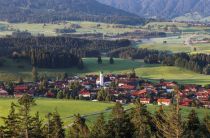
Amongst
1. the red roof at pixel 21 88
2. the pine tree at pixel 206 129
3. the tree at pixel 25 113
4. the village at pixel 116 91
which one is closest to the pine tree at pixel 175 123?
the tree at pixel 25 113

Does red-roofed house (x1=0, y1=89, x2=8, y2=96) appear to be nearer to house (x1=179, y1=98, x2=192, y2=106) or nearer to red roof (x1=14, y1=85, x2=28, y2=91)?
red roof (x1=14, y1=85, x2=28, y2=91)

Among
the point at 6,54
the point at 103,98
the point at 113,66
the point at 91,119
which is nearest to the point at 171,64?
the point at 113,66

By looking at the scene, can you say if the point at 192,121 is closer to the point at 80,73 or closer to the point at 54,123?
the point at 54,123

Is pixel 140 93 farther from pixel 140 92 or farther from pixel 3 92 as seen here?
pixel 3 92

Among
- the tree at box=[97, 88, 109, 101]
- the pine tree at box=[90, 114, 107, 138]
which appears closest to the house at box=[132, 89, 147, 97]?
the tree at box=[97, 88, 109, 101]

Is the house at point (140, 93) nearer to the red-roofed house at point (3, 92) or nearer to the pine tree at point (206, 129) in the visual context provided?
the red-roofed house at point (3, 92)

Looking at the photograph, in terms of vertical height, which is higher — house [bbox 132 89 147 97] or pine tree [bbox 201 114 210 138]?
pine tree [bbox 201 114 210 138]

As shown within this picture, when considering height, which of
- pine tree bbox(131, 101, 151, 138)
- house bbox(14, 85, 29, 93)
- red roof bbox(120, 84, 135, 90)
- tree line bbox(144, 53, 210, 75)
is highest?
pine tree bbox(131, 101, 151, 138)

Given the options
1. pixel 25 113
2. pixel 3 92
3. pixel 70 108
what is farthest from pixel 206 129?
pixel 3 92
